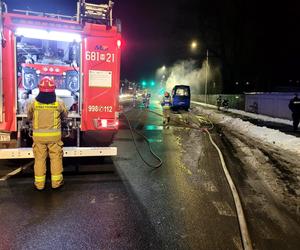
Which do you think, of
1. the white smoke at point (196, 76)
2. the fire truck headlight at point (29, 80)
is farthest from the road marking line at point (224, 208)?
the white smoke at point (196, 76)

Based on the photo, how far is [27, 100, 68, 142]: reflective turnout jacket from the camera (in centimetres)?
571

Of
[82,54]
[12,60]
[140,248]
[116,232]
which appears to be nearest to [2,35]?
[12,60]

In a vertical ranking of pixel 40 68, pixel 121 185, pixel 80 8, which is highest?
pixel 80 8

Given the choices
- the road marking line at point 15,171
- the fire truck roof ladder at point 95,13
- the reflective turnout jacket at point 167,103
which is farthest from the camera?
the reflective turnout jacket at point 167,103

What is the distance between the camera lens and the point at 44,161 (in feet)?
18.8

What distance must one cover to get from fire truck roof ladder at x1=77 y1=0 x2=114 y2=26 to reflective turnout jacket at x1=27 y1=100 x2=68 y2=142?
2.12 meters

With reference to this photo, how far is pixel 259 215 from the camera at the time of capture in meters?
4.84

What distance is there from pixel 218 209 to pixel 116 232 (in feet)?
5.48

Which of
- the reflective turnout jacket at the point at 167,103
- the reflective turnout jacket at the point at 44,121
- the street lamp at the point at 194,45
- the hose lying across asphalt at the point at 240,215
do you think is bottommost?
the hose lying across asphalt at the point at 240,215

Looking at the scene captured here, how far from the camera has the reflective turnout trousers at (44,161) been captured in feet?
18.7

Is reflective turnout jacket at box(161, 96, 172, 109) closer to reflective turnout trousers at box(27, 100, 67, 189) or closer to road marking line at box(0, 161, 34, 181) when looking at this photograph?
road marking line at box(0, 161, 34, 181)

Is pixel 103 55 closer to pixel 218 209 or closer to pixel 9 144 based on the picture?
pixel 9 144

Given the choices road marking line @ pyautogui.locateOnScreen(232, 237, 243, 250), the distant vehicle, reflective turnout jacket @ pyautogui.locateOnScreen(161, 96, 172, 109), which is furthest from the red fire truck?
reflective turnout jacket @ pyautogui.locateOnScreen(161, 96, 172, 109)

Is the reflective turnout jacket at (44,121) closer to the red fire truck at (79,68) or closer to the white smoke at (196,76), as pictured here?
the red fire truck at (79,68)
